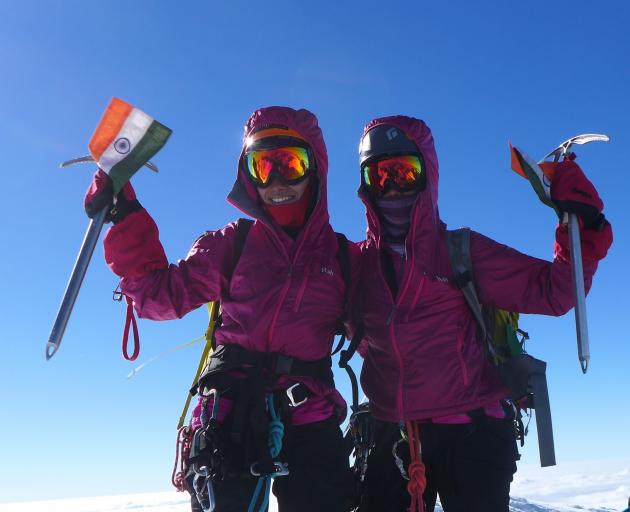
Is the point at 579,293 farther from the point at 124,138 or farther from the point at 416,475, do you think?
the point at 124,138

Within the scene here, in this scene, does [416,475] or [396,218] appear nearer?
[416,475]

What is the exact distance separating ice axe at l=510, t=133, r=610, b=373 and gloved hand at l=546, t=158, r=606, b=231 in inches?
2.3

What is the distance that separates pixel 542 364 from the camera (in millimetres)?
5211

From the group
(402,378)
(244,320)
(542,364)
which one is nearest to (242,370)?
(244,320)

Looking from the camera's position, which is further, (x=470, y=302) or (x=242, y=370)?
(x=470, y=302)

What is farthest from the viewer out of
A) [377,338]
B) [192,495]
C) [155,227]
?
[377,338]

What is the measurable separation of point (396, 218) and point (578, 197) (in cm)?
177

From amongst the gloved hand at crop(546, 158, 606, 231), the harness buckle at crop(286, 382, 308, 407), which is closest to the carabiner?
the harness buckle at crop(286, 382, 308, 407)

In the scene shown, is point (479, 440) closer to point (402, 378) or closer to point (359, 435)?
point (402, 378)

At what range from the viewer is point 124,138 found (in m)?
4.40

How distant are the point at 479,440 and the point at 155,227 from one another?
126 inches

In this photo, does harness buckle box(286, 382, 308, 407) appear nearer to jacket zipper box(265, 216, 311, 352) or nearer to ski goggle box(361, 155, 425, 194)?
jacket zipper box(265, 216, 311, 352)

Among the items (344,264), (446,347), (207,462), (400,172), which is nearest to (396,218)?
(400,172)

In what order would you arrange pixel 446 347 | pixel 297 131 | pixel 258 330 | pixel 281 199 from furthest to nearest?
pixel 297 131 < pixel 281 199 < pixel 446 347 < pixel 258 330
